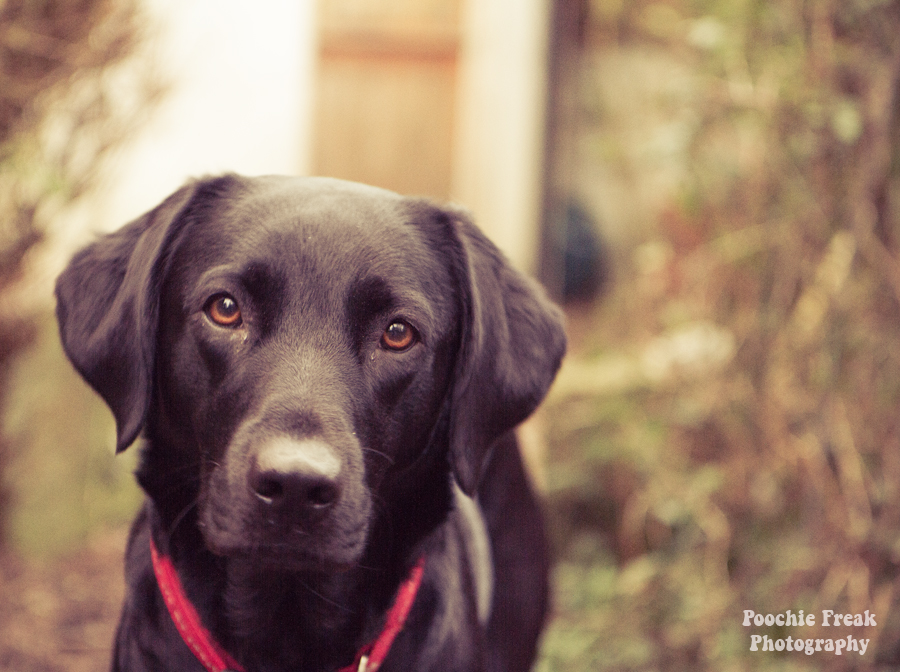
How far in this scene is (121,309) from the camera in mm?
1773

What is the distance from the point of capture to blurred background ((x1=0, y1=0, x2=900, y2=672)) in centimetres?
297

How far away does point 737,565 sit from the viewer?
3363 mm

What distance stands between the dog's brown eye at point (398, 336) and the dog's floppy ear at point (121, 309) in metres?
0.49

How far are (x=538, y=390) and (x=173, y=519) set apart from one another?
2.73ft

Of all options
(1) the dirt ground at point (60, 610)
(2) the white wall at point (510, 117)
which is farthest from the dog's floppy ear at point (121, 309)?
(2) the white wall at point (510, 117)

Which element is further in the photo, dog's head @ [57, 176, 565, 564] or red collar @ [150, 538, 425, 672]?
red collar @ [150, 538, 425, 672]

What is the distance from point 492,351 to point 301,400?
480mm

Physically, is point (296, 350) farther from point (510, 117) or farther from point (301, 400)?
point (510, 117)

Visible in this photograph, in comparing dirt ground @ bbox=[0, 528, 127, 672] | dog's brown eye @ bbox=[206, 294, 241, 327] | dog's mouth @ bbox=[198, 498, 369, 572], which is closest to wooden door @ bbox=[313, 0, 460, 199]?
dirt ground @ bbox=[0, 528, 127, 672]

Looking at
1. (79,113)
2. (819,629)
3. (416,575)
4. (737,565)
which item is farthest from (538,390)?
(79,113)

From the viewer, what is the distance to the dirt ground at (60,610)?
3090 millimetres

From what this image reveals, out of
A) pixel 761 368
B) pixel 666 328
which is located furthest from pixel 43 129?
pixel 761 368

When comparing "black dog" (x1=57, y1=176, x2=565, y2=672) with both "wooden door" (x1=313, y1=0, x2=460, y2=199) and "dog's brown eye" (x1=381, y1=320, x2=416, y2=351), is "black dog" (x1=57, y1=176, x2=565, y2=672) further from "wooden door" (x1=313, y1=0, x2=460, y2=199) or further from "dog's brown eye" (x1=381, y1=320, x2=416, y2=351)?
"wooden door" (x1=313, y1=0, x2=460, y2=199)

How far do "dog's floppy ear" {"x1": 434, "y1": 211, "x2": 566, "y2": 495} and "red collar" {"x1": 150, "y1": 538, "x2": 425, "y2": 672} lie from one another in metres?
0.26
